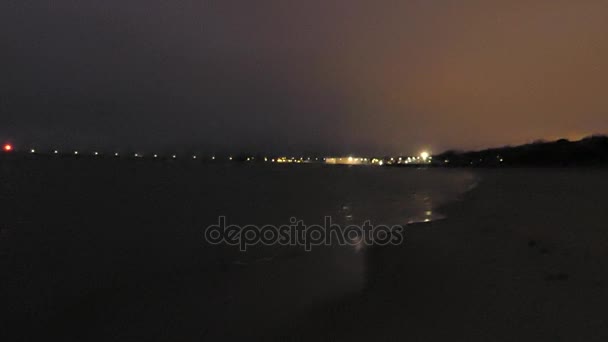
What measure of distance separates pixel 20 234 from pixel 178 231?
568 cm

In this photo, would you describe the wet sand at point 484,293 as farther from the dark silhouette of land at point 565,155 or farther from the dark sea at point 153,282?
the dark silhouette of land at point 565,155

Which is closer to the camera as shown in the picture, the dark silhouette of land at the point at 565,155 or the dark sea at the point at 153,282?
the dark sea at the point at 153,282

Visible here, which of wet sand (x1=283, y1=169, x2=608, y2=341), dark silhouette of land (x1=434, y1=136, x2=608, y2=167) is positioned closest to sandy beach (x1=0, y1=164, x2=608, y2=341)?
wet sand (x1=283, y1=169, x2=608, y2=341)

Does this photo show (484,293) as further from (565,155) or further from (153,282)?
(565,155)

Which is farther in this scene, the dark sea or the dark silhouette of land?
the dark silhouette of land

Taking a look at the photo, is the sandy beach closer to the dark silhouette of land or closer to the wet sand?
the wet sand

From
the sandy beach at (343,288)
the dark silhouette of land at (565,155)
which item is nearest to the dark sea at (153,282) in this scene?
the sandy beach at (343,288)

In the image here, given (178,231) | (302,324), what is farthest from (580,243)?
(178,231)

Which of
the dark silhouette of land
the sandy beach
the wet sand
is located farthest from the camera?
the dark silhouette of land

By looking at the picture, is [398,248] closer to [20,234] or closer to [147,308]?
[147,308]

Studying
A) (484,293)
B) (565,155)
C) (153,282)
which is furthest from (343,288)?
(565,155)

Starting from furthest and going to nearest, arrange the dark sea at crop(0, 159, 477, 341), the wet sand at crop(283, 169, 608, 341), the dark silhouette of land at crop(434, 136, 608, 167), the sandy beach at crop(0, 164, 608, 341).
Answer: the dark silhouette of land at crop(434, 136, 608, 167) < the dark sea at crop(0, 159, 477, 341) < the sandy beach at crop(0, 164, 608, 341) < the wet sand at crop(283, 169, 608, 341)

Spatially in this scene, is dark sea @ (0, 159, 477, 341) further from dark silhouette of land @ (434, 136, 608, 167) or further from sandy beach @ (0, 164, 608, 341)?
dark silhouette of land @ (434, 136, 608, 167)

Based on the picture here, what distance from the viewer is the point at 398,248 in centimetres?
977
